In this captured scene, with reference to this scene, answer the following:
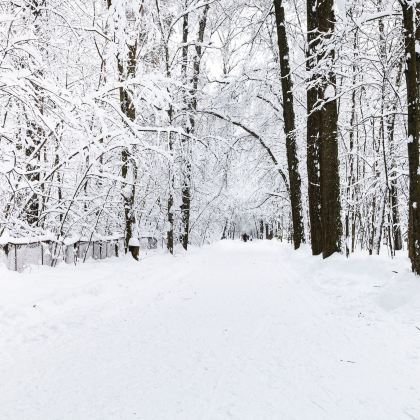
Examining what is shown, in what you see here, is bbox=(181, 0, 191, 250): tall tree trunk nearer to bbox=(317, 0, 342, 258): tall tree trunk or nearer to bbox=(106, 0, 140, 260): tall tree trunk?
bbox=(106, 0, 140, 260): tall tree trunk

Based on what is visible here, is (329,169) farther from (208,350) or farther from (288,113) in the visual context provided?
(208,350)

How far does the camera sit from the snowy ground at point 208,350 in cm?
341

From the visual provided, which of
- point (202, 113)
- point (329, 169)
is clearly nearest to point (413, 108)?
point (329, 169)

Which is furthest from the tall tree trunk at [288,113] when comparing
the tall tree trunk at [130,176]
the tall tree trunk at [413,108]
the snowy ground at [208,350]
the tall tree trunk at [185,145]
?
the tall tree trunk at [413,108]

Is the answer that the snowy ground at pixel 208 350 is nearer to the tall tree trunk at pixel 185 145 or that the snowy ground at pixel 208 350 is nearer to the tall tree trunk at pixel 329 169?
the tall tree trunk at pixel 329 169

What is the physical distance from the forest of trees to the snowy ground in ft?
5.61

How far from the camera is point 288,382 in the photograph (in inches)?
152

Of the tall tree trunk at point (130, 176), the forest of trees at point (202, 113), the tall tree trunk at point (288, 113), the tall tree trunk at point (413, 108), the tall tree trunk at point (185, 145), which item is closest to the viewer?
the tall tree trunk at point (413, 108)

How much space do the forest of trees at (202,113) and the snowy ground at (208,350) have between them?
1.71m

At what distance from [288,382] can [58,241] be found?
7797mm

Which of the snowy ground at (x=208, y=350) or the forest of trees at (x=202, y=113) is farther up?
the forest of trees at (x=202, y=113)

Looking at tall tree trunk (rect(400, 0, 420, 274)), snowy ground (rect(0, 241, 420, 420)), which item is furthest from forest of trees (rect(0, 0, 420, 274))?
snowy ground (rect(0, 241, 420, 420))

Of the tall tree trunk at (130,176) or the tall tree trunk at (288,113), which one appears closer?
the tall tree trunk at (130,176)

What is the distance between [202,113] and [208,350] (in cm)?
1679
